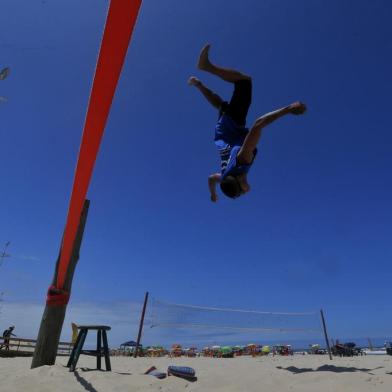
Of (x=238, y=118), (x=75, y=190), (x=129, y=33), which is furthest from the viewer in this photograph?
(x=238, y=118)

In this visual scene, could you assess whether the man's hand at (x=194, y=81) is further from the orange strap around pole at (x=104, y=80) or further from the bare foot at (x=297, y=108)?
the orange strap around pole at (x=104, y=80)

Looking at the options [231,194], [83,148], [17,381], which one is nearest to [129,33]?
[83,148]

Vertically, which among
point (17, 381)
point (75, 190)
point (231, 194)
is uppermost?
point (231, 194)

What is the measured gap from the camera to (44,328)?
4062 mm

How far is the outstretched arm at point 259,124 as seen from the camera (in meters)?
2.16

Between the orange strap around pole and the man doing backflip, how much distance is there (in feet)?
3.32

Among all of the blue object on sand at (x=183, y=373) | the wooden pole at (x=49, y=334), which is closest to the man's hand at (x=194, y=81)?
the wooden pole at (x=49, y=334)

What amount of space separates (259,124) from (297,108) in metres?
0.25

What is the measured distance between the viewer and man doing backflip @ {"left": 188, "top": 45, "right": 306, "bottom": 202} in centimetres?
233

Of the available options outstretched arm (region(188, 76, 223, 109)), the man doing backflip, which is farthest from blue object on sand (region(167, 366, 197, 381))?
outstretched arm (region(188, 76, 223, 109))

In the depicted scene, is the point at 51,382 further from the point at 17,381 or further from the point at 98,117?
the point at 98,117

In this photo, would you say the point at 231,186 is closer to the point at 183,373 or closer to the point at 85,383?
the point at 85,383

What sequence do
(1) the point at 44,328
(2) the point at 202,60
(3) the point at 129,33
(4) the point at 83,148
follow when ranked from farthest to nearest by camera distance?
(1) the point at 44,328 → (2) the point at 202,60 → (4) the point at 83,148 → (3) the point at 129,33

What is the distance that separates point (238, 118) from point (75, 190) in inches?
54.4
